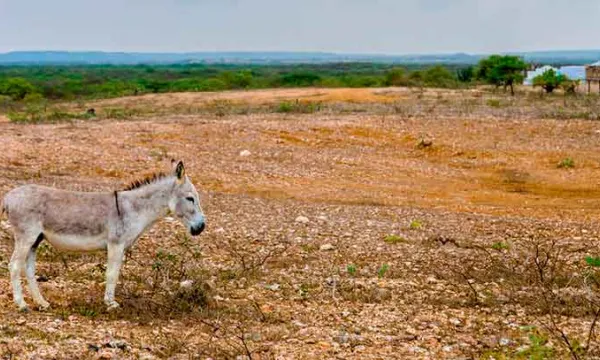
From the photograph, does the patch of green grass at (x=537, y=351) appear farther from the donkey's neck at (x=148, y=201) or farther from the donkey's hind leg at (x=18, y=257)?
the donkey's hind leg at (x=18, y=257)

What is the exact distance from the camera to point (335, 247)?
1170cm

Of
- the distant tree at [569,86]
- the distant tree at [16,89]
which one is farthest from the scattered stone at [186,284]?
the distant tree at [16,89]

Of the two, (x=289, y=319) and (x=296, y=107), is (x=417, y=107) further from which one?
(x=289, y=319)

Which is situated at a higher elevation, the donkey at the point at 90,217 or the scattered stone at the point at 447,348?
the donkey at the point at 90,217

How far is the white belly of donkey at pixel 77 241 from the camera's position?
26.3 ft

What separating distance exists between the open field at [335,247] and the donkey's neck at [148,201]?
971 mm

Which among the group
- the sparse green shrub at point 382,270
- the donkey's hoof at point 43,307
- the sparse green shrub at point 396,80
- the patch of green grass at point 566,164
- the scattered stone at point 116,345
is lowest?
the patch of green grass at point 566,164

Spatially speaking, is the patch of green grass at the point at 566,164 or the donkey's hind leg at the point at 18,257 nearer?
the donkey's hind leg at the point at 18,257

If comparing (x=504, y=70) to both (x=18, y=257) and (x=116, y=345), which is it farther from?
(x=116, y=345)

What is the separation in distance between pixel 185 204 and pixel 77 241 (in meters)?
1.26

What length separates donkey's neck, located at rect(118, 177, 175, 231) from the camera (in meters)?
8.34

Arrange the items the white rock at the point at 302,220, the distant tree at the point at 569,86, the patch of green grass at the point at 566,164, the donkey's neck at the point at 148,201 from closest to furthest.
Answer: the donkey's neck at the point at 148,201 → the white rock at the point at 302,220 → the patch of green grass at the point at 566,164 → the distant tree at the point at 569,86

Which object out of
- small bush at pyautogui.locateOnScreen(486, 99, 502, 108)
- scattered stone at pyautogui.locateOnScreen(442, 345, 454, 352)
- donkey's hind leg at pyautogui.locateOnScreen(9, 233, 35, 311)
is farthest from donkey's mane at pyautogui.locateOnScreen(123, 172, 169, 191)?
small bush at pyautogui.locateOnScreen(486, 99, 502, 108)

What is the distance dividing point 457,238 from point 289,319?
478 cm
